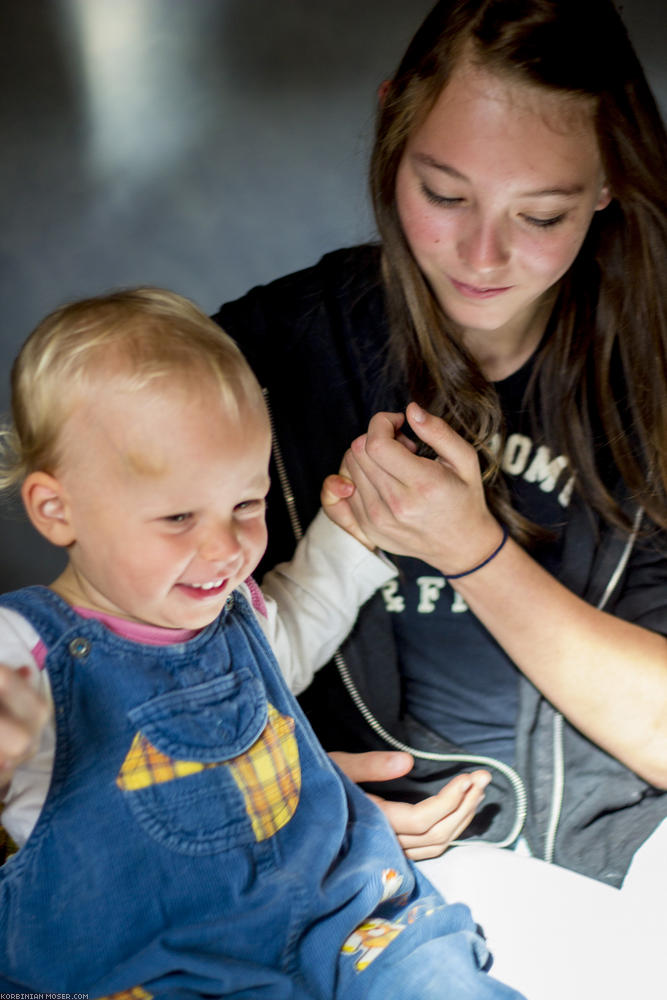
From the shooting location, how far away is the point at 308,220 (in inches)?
34.0

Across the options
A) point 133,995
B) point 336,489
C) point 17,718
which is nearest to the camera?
point 17,718

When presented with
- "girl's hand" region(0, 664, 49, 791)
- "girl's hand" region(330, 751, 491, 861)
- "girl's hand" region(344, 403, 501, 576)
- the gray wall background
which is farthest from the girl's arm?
"girl's hand" region(0, 664, 49, 791)

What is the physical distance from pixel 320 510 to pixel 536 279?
0.82 feet

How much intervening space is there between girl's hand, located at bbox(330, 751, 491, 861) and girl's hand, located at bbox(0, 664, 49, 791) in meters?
0.37

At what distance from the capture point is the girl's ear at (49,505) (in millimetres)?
627

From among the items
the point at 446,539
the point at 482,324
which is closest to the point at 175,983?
the point at 446,539

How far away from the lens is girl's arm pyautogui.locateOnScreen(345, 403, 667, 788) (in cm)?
77

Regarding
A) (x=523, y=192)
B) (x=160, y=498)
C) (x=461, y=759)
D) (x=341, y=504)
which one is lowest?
(x=461, y=759)

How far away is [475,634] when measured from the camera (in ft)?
2.96

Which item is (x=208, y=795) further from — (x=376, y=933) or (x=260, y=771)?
(x=376, y=933)

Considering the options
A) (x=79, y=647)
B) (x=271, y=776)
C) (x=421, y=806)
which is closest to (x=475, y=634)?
(x=421, y=806)

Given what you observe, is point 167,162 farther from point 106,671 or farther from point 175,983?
point 175,983

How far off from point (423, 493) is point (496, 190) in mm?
222

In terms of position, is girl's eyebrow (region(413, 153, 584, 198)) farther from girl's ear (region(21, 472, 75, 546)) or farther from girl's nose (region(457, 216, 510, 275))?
girl's ear (region(21, 472, 75, 546))
